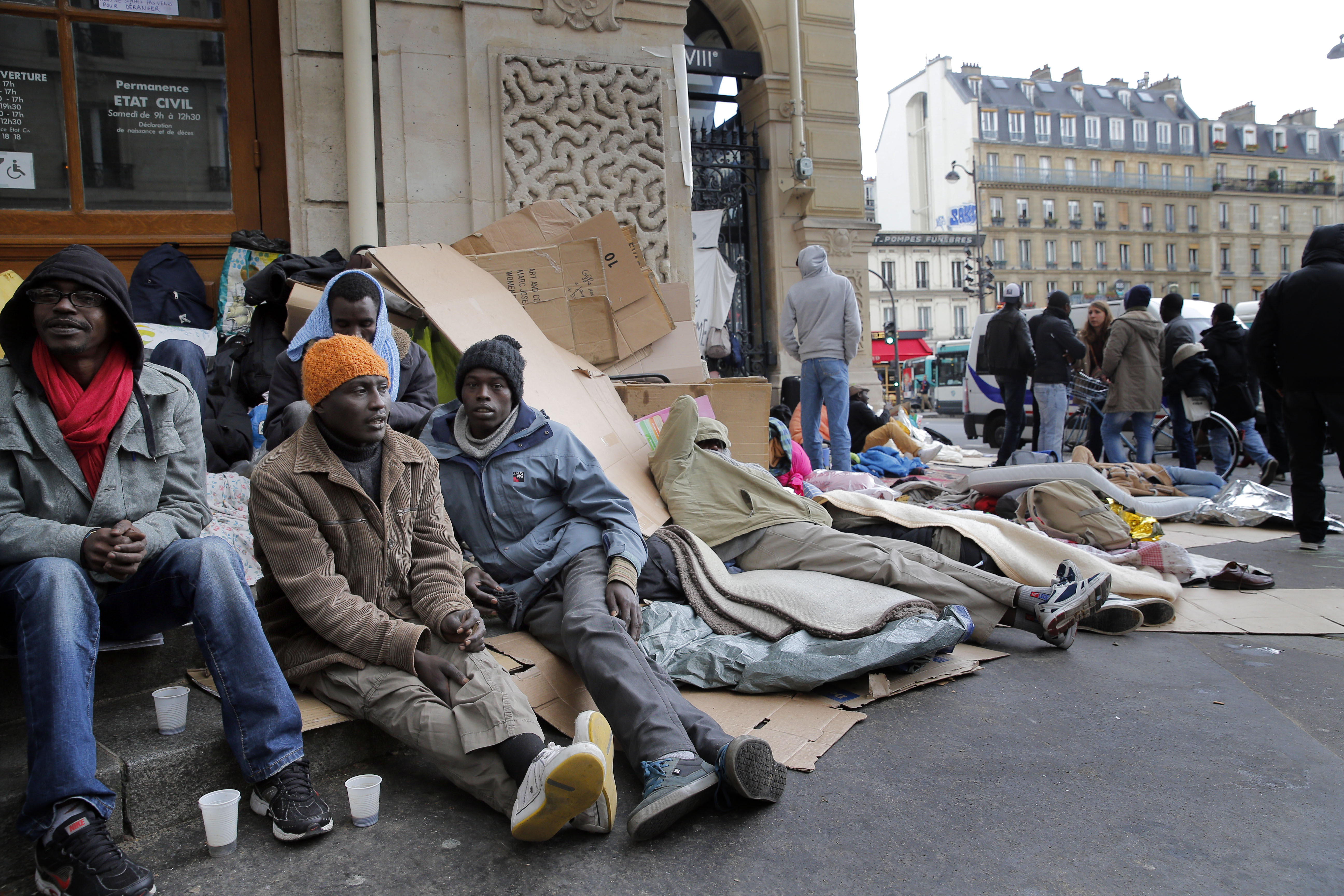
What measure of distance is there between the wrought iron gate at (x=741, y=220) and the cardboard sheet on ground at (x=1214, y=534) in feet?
16.6

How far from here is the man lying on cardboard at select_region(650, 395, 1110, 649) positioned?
11.8 ft

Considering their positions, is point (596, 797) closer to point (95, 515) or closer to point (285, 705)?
point (285, 705)

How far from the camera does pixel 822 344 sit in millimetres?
7367

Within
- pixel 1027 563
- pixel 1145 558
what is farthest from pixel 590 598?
pixel 1145 558

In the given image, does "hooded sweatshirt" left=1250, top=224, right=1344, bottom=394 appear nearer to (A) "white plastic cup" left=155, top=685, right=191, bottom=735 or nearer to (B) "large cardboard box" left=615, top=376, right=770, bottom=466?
(B) "large cardboard box" left=615, top=376, right=770, bottom=466

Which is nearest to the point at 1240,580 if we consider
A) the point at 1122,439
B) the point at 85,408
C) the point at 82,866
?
the point at 1122,439

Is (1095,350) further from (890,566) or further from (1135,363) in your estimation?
(890,566)

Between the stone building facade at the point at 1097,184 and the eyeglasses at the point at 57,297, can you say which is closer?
the eyeglasses at the point at 57,297

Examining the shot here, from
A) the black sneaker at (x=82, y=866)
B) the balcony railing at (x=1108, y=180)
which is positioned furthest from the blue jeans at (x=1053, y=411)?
the balcony railing at (x=1108, y=180)

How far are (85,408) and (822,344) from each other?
5.82m

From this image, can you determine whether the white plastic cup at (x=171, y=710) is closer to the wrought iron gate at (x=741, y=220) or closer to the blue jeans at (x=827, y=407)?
the blue jeans at (x=827, y=407)

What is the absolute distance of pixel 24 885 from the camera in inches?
77.7

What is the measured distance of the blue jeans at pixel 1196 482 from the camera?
703cm

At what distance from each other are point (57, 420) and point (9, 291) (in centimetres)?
255
